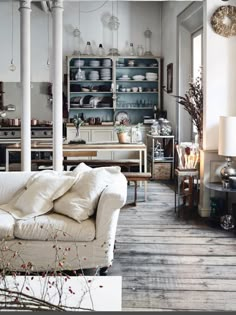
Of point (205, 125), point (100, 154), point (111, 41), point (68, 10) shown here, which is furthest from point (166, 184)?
point (68, 10)

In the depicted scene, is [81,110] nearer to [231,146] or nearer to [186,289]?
[231,146]

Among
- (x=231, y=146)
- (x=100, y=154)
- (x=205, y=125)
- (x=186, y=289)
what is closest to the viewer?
(x=186, y=289)

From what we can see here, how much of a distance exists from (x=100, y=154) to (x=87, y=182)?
5.95 meters

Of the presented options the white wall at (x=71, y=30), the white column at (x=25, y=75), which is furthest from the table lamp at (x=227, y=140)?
the white wall at (x=71, y=30)

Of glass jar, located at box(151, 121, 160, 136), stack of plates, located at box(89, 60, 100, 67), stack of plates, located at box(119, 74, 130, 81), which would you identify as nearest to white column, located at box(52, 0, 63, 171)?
glass jar, located at box(151, 121, 160, 136)

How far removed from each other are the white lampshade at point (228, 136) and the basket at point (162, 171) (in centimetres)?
364

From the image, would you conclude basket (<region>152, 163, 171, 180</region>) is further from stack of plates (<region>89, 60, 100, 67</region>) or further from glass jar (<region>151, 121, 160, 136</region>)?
stack of plates (<region>89, 60, 100, 67</region>)

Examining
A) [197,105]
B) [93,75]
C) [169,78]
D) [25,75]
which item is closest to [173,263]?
[197,105]

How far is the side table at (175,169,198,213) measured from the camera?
249 inches

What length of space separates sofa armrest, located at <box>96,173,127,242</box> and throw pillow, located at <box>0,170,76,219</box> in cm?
44

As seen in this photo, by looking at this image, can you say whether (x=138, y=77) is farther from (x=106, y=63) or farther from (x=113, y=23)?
(x=113, y=23)

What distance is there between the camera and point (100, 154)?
33.0 ft

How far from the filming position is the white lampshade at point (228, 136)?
5453 millimetres

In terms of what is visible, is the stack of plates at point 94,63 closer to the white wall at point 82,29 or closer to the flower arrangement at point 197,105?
the white wall at point 82,29
